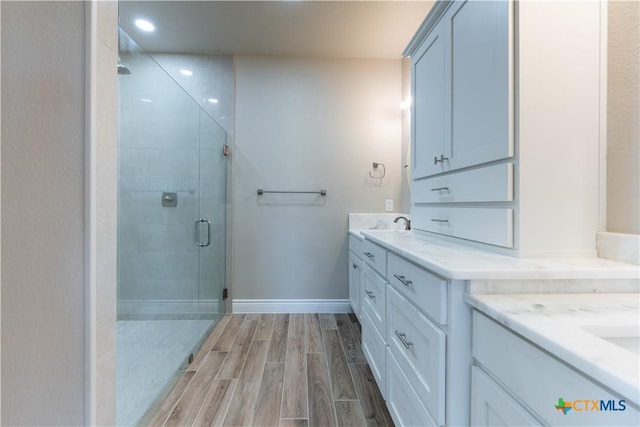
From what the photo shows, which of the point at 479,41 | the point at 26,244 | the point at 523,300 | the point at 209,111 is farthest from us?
the point at 209,111

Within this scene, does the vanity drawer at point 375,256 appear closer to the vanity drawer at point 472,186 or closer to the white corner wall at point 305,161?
the vanity drawer at point 472,186

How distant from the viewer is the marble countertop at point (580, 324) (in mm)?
392

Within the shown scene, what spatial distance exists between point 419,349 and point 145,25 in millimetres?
2986

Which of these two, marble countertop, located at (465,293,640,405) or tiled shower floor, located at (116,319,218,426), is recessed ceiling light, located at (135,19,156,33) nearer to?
tiled shower floor, located at (116,319,218,426)

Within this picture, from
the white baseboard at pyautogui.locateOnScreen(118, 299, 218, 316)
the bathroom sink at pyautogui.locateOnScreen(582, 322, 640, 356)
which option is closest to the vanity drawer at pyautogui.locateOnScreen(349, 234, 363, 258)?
the white baseboard at pyautogui.locateOnScreen(118, 299, 218, 316)

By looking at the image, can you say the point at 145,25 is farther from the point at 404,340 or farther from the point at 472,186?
the point at 404,340

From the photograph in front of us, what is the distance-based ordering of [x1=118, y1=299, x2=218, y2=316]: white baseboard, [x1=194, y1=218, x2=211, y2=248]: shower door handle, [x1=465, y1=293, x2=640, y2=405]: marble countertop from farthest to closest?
1. [x1=194, y1=218, x2=211, y2=248]: shower door handle
2. [x1=118, y1=299, x2=218, y2=316]: white baseboard
3. [x1=465, y1=293, x2=640, y2=405]: marble countertop

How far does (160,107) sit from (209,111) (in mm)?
591

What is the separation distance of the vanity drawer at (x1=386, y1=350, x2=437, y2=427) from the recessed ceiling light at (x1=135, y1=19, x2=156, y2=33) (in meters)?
2.93

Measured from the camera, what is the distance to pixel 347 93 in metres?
2.74

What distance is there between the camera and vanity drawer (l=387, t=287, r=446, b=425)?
812 millimetres

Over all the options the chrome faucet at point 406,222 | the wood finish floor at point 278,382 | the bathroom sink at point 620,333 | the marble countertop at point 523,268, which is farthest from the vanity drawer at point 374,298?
the bathroom sink at point 620,333

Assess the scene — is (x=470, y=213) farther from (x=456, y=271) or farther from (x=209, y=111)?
(x=209, y=111)

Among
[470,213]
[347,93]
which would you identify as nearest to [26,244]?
[470,213]
